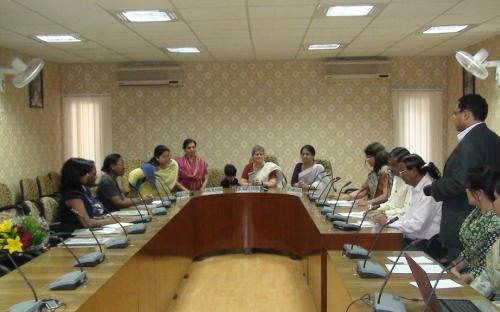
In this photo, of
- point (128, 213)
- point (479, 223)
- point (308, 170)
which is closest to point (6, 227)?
point (128, 213)

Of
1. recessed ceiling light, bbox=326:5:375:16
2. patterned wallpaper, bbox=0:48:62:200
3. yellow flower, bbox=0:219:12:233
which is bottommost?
yellow flower, bbox=0:219:12:233

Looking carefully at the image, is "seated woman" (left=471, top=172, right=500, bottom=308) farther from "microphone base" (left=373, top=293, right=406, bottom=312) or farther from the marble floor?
the marble floor

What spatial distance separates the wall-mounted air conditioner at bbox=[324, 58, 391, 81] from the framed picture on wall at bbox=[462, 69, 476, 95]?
1.09m

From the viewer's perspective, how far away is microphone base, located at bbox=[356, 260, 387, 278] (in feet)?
7.25

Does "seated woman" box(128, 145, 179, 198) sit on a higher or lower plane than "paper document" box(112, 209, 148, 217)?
higher

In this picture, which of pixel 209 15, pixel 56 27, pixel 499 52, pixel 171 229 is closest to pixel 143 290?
pixel 171 229

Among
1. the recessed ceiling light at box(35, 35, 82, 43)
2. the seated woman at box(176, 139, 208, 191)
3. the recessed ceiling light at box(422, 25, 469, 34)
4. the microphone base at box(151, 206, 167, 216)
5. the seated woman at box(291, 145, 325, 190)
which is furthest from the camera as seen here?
the seated woman at box(176, 139, 208, 191)

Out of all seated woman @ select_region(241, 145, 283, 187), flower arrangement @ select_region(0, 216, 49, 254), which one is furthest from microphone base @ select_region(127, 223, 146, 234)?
seated woman @ select_region(241, 145, 283, 187)

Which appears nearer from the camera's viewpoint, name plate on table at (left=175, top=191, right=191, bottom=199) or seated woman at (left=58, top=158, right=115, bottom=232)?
seated woman at (left=58, top=158, right=115, bottom=232)

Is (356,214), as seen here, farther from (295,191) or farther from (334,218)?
(295,191)

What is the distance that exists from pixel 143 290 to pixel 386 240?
5.15 feet

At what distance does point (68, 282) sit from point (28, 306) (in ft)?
0.95

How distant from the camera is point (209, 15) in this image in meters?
4.52

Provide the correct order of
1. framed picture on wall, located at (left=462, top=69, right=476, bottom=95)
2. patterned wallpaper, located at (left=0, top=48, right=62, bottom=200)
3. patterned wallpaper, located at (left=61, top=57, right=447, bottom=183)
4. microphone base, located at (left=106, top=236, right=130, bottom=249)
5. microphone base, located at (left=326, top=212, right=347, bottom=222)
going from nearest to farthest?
microphone base, located at (left=106, top=236, right=130, bottom=249)
microphone base, located at (left=326, top=212, right=347, bottom=222)
patterned wallpaper, located at (left=0, top=48, right=62, bottom=200)
framed picture on wall, located at (left=462, top=69, right=476, bottom=95)
patterned wallpaper, located at (left=61, top=57, right=447, bottom=183)
